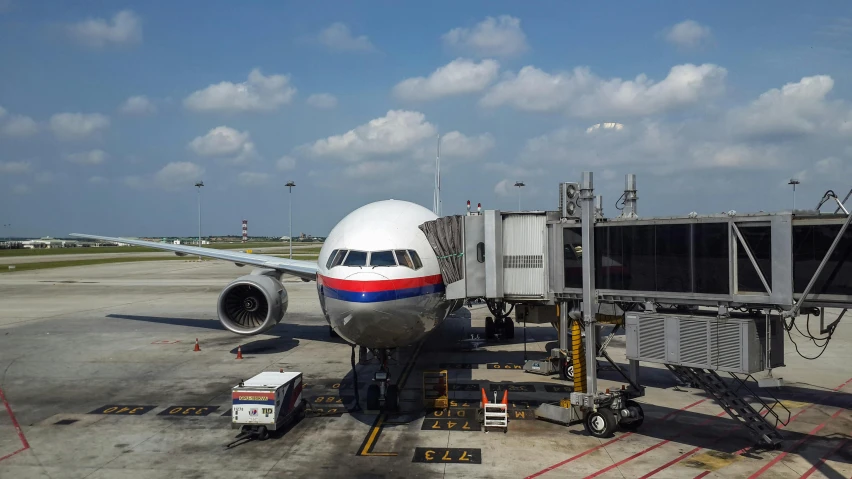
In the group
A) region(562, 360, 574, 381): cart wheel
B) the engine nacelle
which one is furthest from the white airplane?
the engine nacelle

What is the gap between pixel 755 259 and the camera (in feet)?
41.8

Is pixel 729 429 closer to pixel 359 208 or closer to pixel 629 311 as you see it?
pixel 629 311

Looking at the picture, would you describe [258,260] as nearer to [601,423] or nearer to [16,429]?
[16,429]

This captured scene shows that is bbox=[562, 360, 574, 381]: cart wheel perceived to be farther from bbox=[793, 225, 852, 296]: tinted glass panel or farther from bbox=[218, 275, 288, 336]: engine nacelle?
bbox=[218, 275, 288, 336]: engine nacelle

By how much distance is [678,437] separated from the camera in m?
15.1

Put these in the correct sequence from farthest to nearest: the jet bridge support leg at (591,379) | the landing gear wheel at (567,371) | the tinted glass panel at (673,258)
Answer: the landing gear wheel at (567,371) → the jet bridge support leg at (591,379) → the tinted glass panel at (673,258)

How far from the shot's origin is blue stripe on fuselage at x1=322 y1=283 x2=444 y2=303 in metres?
14.1

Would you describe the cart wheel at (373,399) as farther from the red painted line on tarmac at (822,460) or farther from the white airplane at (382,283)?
the red painted line on tarmac at (822,460)

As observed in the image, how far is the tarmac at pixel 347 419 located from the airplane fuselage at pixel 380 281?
2851 millimetres

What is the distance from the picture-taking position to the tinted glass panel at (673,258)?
13.8 metres

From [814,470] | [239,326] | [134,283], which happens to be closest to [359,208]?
[239,326]

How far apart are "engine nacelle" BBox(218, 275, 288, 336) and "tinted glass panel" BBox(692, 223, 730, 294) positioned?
16.5m

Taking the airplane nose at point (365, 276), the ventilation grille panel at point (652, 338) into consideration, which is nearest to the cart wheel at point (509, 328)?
the ventilation grille panel at point (652, 338)

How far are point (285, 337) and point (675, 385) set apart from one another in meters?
18.9
